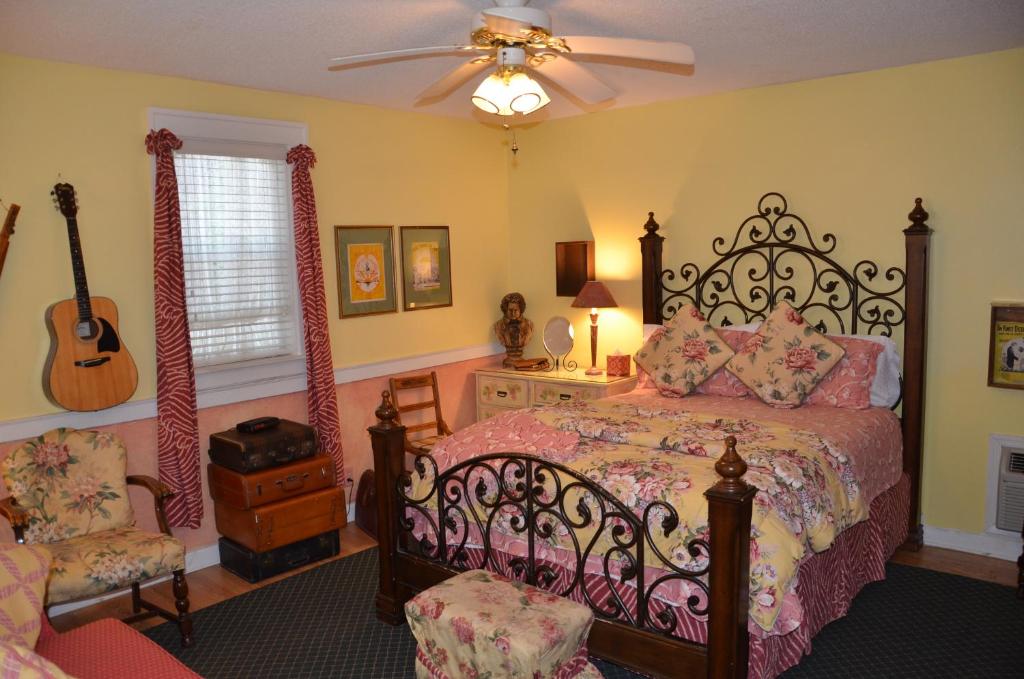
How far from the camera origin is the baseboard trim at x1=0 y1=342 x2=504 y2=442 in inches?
149

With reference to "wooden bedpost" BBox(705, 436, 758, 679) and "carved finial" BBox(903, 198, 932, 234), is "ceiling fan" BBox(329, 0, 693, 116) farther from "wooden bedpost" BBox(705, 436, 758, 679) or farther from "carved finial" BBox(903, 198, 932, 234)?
"carved finial" BBox(903, 198, 932, 234)

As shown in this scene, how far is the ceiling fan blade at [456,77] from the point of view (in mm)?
3105

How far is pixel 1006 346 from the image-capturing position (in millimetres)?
4098

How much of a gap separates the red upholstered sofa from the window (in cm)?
202

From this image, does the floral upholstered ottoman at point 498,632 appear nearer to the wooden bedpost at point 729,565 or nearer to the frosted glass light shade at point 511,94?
the wooden bedpost at point 729,565

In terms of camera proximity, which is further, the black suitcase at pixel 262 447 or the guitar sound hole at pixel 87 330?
the black suitcase at pixel 262 447

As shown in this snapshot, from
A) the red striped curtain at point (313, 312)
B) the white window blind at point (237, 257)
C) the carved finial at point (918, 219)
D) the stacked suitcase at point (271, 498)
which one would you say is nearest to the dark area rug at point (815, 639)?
the stacked suitcase at point (271, 498)

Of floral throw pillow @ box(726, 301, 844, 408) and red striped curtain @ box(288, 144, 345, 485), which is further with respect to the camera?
red striped curtain @ box(288, 144, 345, 485)

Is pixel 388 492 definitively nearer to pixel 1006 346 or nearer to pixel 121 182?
pixel 121 182

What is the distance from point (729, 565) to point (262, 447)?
266 centimetres

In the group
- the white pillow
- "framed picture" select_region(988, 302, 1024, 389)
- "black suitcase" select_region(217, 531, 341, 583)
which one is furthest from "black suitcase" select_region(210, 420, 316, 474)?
"framed picture" select_region(988, 302, 1024, 389)

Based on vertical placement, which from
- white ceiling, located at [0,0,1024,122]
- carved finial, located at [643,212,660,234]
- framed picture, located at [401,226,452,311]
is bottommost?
framed picture, located at [401,226,452,311]

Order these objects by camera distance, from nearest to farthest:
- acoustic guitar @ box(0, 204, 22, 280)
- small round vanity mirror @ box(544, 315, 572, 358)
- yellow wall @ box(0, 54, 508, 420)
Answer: acoustic guitar @ box(0, 204, 22, 280) < yellow wall @ box(0, 54, 508, 420) < small round vanity mirror @ box(544, 315, 572, 358)

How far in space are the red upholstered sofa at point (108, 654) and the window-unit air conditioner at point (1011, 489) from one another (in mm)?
4045
